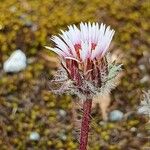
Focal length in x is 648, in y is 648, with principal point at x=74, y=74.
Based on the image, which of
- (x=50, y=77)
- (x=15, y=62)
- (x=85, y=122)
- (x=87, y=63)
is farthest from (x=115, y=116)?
(x=87, y=63)

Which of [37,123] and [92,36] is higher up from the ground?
[92,36]

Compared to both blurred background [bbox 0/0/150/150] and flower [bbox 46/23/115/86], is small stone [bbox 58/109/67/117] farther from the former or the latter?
flower [bbox 46/23/115/86]

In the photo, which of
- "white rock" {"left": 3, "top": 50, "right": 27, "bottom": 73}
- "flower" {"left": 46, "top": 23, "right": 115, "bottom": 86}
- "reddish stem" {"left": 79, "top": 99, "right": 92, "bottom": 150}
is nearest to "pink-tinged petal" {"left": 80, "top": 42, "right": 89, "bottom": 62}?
"flower" {"left": 46, "top": 23, "right": 115, "bottom": 86}

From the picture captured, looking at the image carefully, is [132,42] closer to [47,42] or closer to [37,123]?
[47,42]

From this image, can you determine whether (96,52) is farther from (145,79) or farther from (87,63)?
(145,79)

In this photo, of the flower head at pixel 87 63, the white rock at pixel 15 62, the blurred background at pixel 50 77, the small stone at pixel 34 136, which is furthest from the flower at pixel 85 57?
the white rock at pixel 15 62

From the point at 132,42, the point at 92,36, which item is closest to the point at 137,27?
the point at 132,42

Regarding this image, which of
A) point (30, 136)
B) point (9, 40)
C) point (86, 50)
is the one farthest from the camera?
point (9, 40)
